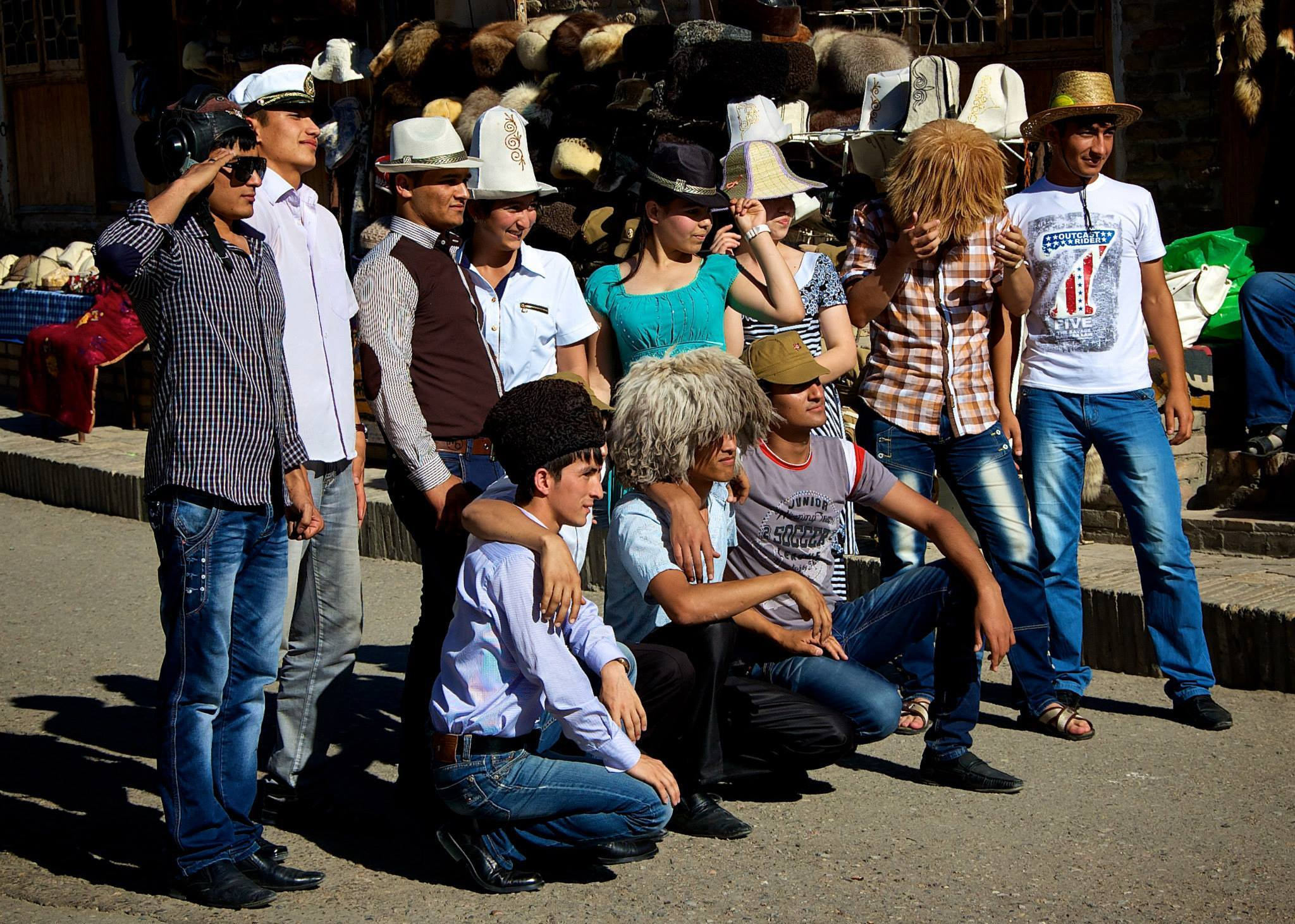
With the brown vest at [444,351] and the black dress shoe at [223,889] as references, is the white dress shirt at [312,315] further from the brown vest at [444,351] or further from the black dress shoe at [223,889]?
the black dress shoe at [223,889]

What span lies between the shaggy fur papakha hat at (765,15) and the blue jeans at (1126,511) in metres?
4.09

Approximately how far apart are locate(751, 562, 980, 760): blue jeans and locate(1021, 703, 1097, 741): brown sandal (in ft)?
1.58

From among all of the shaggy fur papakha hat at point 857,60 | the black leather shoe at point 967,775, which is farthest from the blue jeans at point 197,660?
the shaggy fur papakha hat at point 857,60

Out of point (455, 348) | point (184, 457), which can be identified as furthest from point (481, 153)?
point (184, 457)

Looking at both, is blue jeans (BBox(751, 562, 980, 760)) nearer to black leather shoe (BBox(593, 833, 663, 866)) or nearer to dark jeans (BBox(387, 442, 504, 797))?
black leather shoe (BBox(593, 833, 663, 866))

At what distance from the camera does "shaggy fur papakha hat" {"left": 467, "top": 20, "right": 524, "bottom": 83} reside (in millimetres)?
9844

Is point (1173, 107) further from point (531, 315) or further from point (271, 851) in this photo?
point (271, 851)

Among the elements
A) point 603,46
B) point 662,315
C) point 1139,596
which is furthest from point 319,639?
point 603,46

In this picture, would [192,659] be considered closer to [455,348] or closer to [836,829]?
[455,348]

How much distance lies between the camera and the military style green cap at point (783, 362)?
170 inches

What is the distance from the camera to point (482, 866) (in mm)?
3627

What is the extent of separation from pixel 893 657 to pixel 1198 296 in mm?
3790

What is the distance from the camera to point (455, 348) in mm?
4238

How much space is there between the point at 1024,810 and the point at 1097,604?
1.53 m
